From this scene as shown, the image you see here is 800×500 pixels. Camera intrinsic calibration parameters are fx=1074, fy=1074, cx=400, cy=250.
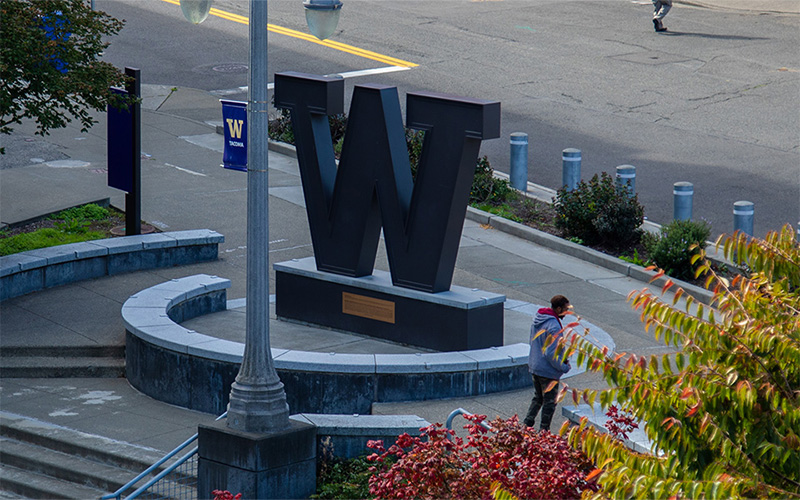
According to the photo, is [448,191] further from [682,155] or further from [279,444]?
[682,155]

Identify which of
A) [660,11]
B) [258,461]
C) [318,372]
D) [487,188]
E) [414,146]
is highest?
[660,11]

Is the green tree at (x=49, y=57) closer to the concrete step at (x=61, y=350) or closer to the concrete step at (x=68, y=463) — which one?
the concrete step at (x=61, y=350)

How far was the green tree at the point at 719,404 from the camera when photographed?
5387mm

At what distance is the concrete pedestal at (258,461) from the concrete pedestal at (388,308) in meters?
3.02

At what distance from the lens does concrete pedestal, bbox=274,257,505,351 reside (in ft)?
41.4

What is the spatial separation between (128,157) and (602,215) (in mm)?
7614

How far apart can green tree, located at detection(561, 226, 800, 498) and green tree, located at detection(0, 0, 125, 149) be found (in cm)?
1044

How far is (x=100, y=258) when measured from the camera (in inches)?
621

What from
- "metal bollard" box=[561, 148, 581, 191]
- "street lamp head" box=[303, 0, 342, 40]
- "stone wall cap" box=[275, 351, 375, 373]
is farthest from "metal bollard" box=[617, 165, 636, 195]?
"street lamp head" box=[303, 0, 342, 40]

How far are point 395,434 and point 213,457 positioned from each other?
172cm

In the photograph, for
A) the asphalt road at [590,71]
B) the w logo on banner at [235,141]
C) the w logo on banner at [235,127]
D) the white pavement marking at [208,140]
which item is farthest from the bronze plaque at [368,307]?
the white pavement marking at [208,140]

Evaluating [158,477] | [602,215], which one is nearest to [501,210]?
[602,215]

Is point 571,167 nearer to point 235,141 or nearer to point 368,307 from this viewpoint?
point 368,307

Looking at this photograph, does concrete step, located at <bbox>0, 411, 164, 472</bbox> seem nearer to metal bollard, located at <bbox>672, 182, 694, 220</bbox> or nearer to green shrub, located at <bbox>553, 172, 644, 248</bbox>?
green shrub, located at <bbox>553, 172, 644, 248</bbox>
